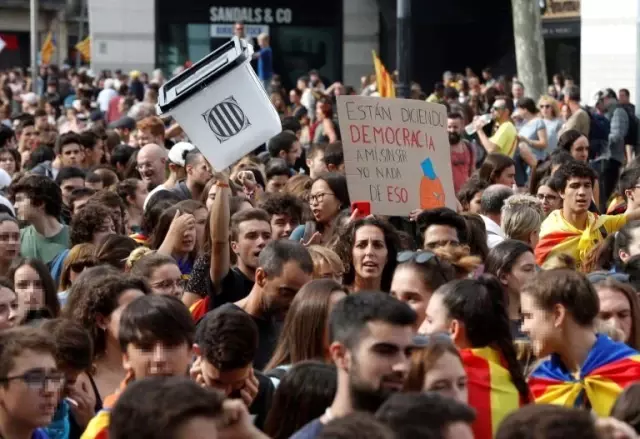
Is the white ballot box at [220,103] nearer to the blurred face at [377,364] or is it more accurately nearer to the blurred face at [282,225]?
the blurred face at [282,225]

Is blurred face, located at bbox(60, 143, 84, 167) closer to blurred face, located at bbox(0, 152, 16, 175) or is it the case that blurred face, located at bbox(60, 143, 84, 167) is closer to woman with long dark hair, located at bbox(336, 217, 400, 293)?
blurred face, located at bbox(0, 152, 16, 175)

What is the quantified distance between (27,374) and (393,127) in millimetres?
5082

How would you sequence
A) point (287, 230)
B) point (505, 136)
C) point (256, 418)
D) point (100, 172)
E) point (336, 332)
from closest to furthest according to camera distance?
point (336, 332) → point (256, 418) → point (287, 230) → point (100, 172) → point (505, 136)

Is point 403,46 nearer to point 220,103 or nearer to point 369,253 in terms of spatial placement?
point 220,103

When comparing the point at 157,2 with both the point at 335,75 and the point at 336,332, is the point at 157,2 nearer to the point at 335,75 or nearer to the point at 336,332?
the point at 335,75

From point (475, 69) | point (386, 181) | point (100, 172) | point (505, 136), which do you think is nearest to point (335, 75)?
point (475, 69)

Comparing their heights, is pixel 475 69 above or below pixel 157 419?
above

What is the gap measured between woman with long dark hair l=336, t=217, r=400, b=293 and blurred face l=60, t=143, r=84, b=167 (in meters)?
5.62

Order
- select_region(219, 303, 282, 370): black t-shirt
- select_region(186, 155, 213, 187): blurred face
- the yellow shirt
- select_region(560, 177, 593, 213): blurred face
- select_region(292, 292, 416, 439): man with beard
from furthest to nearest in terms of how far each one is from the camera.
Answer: the yellow shirt → select_region(186, 155, 213, 187): blurred face → select_region(560, 177, 593, 213): blurred face → select_region(219, 303, 282, 370): black t-shirt → select_region(292, 292, 416, 439): man with beard

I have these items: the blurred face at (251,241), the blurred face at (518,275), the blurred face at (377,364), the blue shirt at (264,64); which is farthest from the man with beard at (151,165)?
the blue shirt at (264,64)

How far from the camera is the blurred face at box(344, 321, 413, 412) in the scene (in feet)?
15.6

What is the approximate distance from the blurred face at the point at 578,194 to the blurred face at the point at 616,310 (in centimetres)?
331

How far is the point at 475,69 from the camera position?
3972cm

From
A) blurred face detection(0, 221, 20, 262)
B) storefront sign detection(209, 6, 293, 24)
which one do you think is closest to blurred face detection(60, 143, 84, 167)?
blurred face detection(0, 221, 20, 262)
